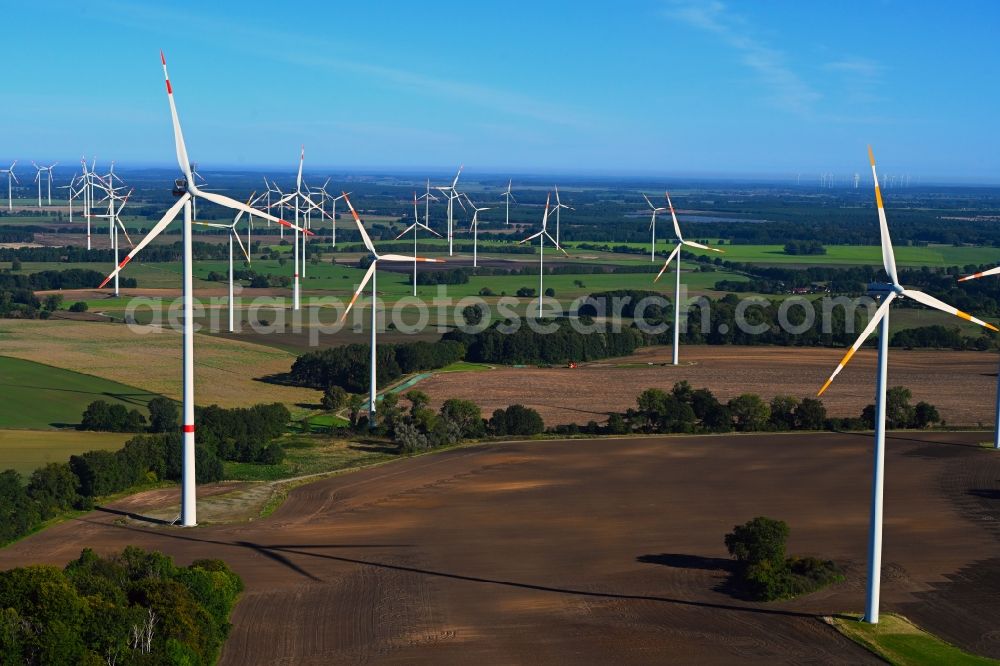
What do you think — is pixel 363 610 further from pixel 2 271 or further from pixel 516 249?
pixel 516 249

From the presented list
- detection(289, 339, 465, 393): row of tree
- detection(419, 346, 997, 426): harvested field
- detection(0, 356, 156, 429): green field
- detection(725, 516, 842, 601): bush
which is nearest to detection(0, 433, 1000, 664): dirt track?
detection(725, 516, 842, 601): bush

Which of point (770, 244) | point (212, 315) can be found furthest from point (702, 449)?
point (770, 244)

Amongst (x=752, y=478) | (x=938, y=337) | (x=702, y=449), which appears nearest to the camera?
(x=752, y=478)

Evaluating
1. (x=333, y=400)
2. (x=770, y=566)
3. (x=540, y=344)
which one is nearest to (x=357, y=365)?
(x=333, y=400)

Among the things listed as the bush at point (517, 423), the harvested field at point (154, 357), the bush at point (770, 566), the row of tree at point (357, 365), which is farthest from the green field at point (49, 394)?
the bush at point (770, 566)

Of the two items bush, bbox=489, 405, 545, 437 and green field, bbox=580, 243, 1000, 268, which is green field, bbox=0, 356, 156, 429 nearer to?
bush, bbox=489, 405, 545, 437

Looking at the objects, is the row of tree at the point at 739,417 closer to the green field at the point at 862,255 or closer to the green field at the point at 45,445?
the green field at the point at 45,445

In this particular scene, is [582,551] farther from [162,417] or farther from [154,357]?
[154,357]
